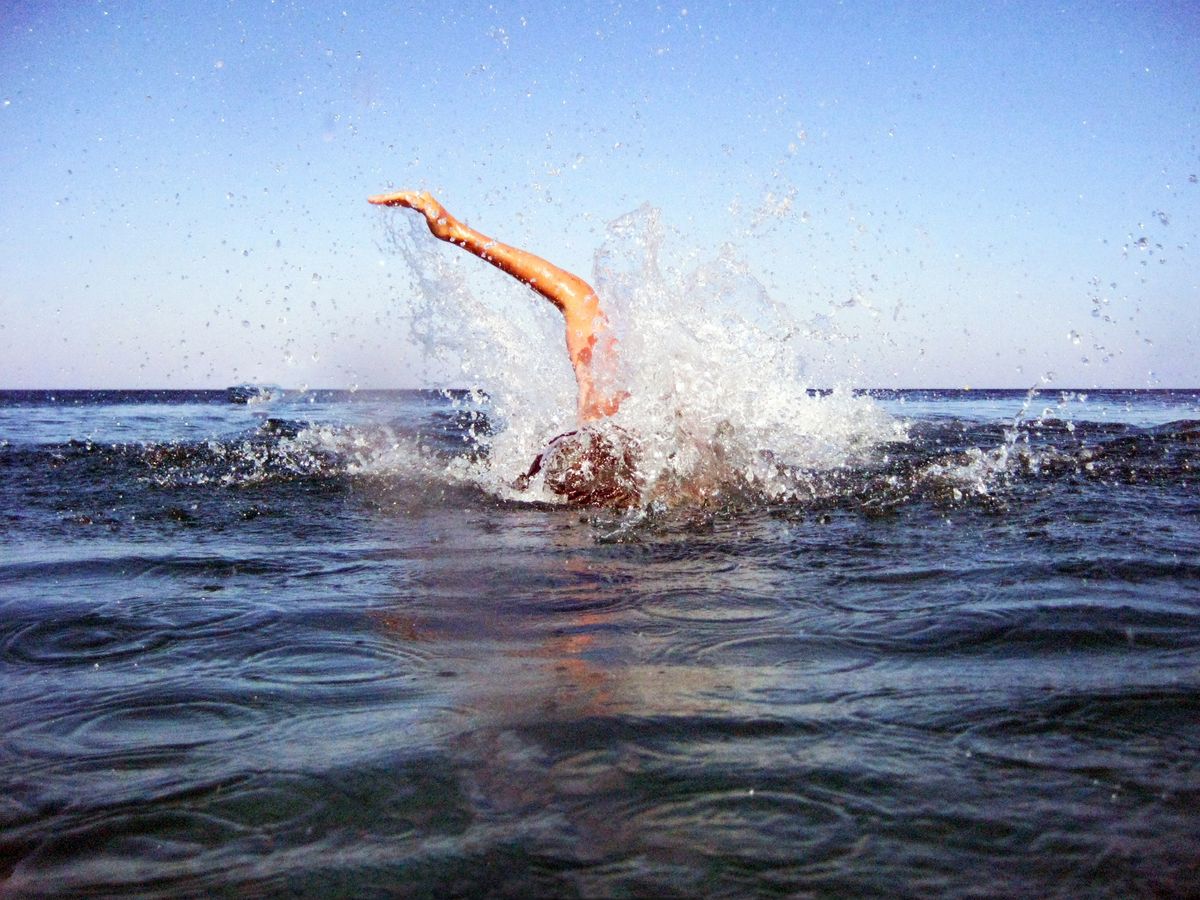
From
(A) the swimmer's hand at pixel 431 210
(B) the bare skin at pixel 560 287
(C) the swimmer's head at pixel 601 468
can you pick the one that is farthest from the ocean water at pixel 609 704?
(A) the swimmer's hand at pixel 431 210

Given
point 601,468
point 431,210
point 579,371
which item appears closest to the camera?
point 431,210

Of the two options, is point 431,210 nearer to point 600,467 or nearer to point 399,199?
point 399,199

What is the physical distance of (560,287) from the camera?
19.6ft

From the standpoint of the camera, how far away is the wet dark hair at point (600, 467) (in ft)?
19.7

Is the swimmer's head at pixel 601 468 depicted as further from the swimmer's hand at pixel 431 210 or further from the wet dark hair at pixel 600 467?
the swimmer's hand at pixel 431 210

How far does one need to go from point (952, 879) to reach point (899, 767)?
378 mm

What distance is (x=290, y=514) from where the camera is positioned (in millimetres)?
5430

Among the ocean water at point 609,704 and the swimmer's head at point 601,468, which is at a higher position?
the swimmer's head at point 601,468

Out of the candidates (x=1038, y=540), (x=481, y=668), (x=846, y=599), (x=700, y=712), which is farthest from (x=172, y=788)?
(x=1038, y=540)

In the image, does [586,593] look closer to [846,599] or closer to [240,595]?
[846,599]

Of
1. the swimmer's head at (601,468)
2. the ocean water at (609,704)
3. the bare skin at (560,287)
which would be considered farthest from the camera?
the swimmer's head at (601,468)

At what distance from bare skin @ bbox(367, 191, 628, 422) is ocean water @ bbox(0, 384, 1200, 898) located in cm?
151

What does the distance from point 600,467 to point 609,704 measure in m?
4.00

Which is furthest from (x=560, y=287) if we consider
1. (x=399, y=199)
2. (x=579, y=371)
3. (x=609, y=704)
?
(x=609, y=704)
